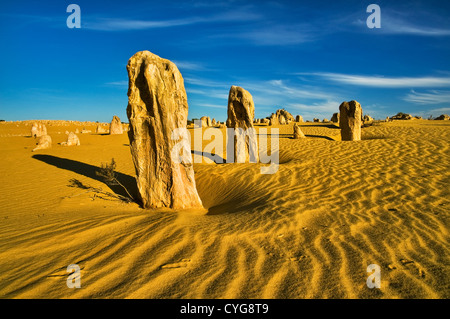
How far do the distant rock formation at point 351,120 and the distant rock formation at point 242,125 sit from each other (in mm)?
6758

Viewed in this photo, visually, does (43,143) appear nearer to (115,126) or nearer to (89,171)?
(89,171)

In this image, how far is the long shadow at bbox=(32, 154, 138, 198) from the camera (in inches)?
253

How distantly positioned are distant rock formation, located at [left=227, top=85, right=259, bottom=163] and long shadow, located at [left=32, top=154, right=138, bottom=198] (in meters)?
4.19

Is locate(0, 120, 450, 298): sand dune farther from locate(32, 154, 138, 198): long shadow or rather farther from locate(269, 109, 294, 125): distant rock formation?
locate(269, 109, 294, 125): distant rock formation

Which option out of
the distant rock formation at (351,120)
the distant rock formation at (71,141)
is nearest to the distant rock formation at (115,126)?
the distant rock formation at (71,141)

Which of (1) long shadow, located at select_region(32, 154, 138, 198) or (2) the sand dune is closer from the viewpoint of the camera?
(2) the sand dune

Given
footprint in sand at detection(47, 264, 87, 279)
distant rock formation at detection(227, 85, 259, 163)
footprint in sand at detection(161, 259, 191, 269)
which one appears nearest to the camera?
footprint in sand at detection(47, 264, 87, 279)

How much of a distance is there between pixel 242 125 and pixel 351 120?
24.0 ft

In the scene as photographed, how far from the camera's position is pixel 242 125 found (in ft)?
30.6

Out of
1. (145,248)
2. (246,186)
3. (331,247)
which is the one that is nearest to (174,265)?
(145,248)

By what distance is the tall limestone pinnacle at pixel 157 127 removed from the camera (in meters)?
4.50

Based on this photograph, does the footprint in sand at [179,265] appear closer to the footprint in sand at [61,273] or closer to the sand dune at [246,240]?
the sand dune at [246,240]

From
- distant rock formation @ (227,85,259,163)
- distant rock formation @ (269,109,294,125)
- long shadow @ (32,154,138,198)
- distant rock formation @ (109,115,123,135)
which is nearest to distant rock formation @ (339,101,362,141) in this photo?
distant rock formation @ (227,85,259,163)

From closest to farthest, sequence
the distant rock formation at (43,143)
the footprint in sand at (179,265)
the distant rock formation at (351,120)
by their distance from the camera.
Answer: the footprint in sand at (179,265)
the distant rock formation at (351,120)
the distant rock formation at (43,143)
